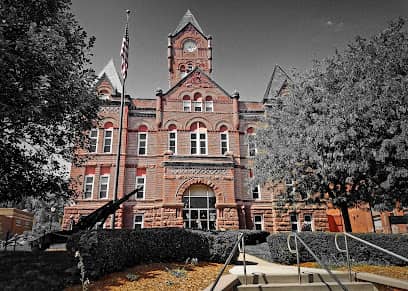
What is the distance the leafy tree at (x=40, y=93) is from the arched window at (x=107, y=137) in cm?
1078

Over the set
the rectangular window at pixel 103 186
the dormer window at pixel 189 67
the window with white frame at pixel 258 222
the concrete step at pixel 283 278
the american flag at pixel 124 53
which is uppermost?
the dormer window at pixel 189 67

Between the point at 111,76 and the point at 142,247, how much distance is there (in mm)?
22719

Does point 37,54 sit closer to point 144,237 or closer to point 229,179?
point 144,237

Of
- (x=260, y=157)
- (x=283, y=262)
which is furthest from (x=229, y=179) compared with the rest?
(x=283, y=262)

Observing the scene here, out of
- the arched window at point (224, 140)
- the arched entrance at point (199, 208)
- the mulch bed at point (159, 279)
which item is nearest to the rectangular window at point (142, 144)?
the arched entrance at point (199, 208)

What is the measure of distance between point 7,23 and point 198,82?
19715 millimetres

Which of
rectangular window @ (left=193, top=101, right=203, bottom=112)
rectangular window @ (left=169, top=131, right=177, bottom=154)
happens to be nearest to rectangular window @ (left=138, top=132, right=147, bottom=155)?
rectangular window @ (left=169, top=131, right=177, bottom=154)

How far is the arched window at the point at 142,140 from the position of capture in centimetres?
2697

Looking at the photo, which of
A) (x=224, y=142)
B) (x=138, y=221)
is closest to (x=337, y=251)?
(x=224, y=142)

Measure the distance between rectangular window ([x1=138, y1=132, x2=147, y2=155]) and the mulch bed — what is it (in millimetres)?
17429

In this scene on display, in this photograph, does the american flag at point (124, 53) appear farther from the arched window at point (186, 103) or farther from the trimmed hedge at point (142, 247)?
the trimmed hedge at point (142, 247)

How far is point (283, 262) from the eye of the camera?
40.5 feet

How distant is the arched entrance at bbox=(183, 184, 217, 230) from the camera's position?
24156 millimetres

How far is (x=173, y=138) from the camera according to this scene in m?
27.1
